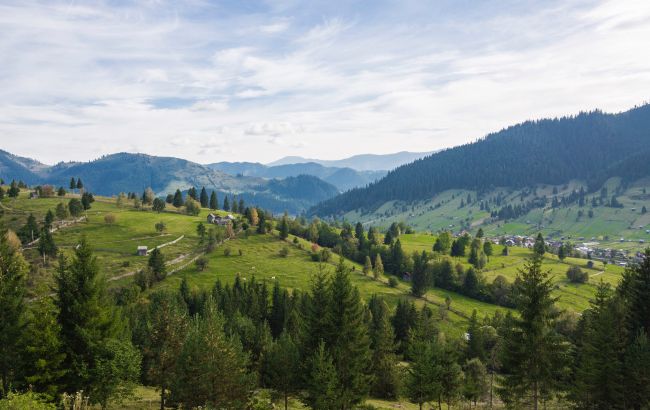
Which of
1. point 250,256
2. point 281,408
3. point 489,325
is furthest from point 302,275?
point 281,408

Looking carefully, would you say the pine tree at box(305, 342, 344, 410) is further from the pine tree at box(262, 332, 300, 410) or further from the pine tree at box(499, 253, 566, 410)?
the pine tree at box(499, 253, 566, 410)

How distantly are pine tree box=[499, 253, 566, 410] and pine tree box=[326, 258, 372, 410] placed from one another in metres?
15.0

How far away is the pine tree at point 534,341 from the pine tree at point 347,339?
49.4ft

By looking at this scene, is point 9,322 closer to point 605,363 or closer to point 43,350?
point 43,350

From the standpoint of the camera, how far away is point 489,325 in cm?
11619

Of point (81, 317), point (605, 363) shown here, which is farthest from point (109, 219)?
point (605, 363)

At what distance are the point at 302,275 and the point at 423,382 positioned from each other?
324 feet

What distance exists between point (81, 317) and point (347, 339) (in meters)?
27.1

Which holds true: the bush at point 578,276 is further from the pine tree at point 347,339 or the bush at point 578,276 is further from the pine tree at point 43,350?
the pine tree at point 43,350

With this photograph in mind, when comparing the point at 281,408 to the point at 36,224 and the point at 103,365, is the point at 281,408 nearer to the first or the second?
the point at 103,365

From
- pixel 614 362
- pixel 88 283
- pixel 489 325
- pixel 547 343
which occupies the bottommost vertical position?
pixel 489 325

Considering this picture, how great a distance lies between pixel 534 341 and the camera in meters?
39.5

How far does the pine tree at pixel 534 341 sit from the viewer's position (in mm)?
39719

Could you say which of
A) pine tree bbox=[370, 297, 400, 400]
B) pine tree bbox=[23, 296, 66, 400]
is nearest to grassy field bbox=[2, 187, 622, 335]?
pine tree bbox=[370, 297, 400, 400]
